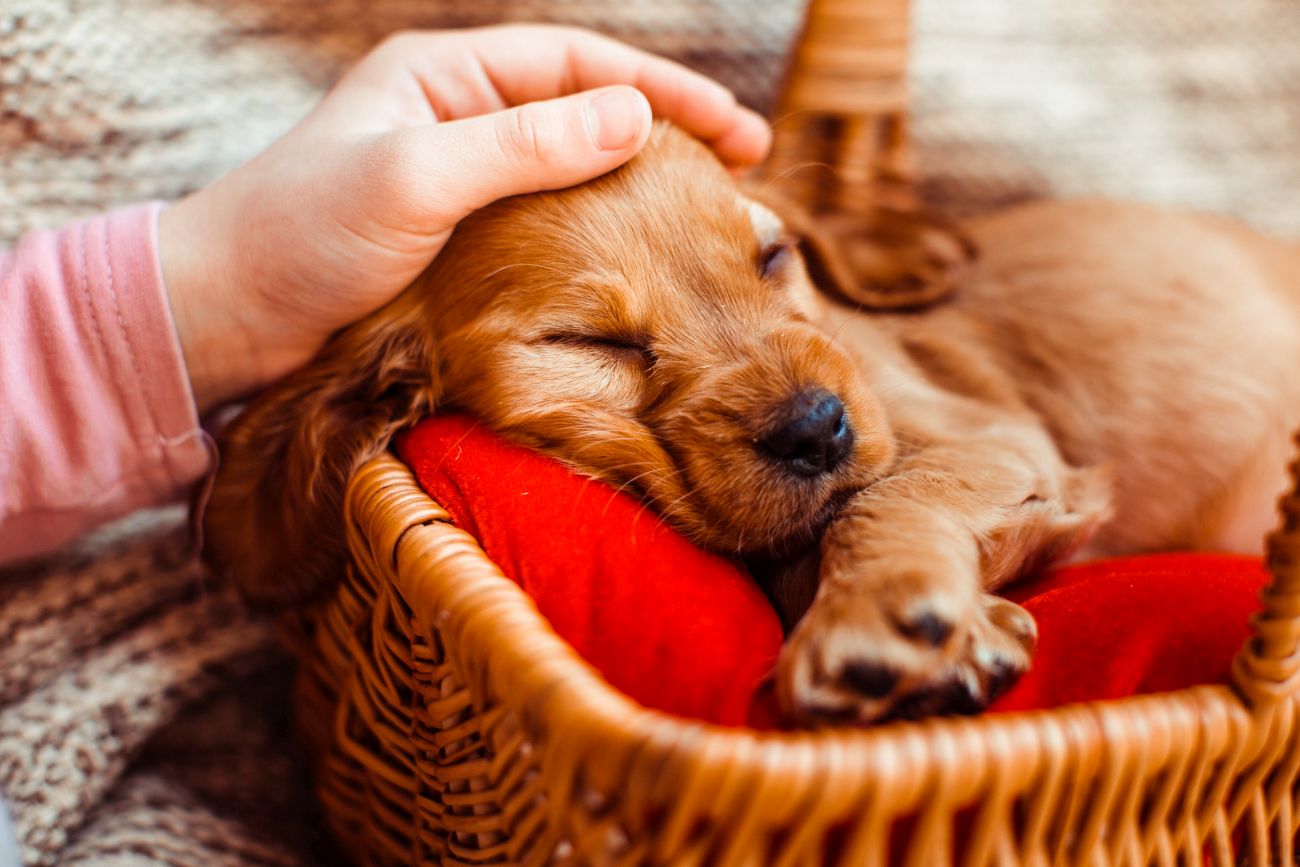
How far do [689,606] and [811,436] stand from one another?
28 centimetres

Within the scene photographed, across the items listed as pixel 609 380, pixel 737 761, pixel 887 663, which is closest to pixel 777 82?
pixel 609 380

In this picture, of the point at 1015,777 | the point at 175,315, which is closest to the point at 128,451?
the point at 175,315

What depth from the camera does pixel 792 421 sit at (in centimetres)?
127

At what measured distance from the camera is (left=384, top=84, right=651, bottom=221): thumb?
134 cm

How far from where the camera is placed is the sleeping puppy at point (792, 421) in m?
1.17

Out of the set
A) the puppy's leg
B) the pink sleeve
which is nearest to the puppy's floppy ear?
the puppy's leg

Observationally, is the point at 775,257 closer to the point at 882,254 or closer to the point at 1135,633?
the point at 882,254

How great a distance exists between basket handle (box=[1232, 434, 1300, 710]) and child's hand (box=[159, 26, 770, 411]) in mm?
927

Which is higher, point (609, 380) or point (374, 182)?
point (374, 182)

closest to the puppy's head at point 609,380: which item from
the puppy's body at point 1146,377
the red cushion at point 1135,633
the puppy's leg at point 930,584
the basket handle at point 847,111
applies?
the puppy's leg at point 930,584

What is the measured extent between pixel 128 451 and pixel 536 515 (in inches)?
27.2

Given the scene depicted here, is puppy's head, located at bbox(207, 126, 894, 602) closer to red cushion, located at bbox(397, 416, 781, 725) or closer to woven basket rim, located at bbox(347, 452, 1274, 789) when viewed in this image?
red cushion, located at bbox(397, 416, 781, 725)

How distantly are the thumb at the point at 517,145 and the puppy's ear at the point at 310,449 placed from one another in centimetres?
25

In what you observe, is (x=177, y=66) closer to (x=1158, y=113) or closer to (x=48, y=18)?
(x=48, y=18)
